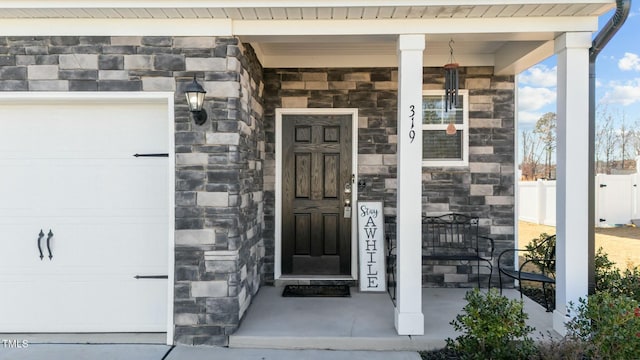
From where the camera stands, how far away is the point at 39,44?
3432 mm

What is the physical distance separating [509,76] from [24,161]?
5105 millimetres

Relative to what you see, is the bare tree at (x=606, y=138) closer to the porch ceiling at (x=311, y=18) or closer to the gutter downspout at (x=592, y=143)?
the gutter downspout at (x=592, y=143)

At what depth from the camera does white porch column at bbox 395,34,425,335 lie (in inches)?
134

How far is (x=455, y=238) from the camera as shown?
16.0 ft

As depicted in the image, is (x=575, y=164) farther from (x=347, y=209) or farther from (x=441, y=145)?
(x=347, y=209)

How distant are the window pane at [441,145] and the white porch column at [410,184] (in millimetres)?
1600

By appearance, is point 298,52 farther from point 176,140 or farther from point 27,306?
point 27,306

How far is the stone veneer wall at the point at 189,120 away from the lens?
11.3 feet

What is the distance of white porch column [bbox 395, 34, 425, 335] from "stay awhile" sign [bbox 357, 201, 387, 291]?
124 cm

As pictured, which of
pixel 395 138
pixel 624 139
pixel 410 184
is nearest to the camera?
pixel 410 184

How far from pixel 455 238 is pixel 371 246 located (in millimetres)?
1030

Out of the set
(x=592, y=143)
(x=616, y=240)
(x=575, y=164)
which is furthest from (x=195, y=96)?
(x=616, y=240)

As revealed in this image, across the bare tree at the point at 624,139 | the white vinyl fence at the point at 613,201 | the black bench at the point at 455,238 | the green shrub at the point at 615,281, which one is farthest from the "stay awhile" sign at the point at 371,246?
the bare tree at the point at 624,139

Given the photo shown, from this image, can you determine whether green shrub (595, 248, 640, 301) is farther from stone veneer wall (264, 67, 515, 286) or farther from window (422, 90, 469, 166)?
window (422, 90, 469, 166)
